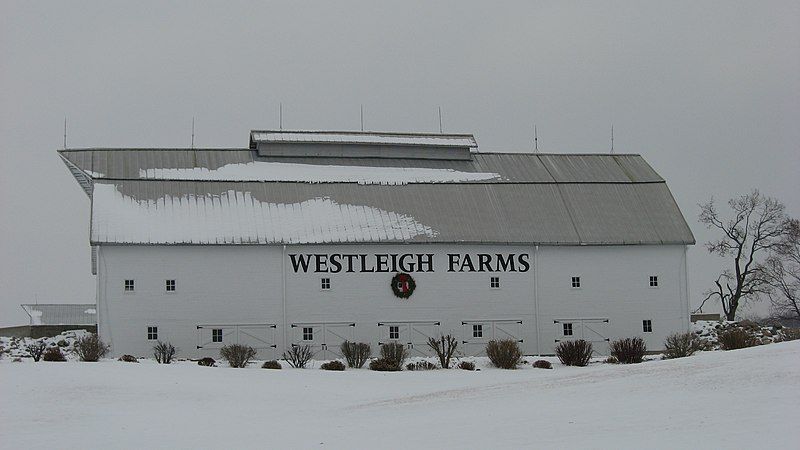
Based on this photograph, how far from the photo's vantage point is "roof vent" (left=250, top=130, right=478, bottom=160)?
5006cm

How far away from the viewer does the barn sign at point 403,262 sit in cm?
4369

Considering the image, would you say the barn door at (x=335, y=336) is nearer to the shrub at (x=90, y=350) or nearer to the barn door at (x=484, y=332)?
the barn door at (x=484, y=332)

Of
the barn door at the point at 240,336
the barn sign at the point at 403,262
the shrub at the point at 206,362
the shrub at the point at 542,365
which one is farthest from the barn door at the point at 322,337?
the shrub at the point at 542,365

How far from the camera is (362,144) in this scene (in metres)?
50.8

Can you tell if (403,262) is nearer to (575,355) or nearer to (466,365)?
(466,365)

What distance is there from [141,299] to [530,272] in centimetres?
1632

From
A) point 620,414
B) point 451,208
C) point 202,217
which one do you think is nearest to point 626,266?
point 451,208

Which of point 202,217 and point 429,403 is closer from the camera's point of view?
point 429,403

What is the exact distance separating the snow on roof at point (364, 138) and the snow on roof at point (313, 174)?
4.31 feet

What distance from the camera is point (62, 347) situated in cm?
4416

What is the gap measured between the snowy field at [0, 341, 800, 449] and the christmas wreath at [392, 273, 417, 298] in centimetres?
1055

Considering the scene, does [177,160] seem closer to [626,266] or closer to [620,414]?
[626,266]

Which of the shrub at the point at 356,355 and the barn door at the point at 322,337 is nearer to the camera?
the shrub at the point at 356,355

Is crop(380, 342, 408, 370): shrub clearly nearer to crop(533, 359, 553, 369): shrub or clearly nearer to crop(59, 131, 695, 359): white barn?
crop(533, 359, 553, 369): shrub
